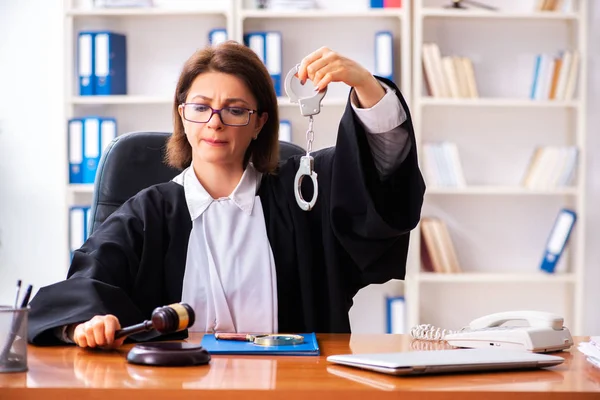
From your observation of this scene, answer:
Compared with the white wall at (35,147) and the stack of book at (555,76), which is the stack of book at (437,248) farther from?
the stack of book at (555,76)

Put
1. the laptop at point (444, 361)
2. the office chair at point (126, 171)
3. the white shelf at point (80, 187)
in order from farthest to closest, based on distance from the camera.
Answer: the white shelf at point (80, 187) < the office chair at point (126, 171) < the laptop at point (444, 361)

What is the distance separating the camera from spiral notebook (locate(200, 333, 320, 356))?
134 cm

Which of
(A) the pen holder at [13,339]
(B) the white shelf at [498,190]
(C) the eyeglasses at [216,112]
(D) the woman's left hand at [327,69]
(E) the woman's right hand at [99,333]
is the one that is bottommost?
(B) the white shelf at [498,190]

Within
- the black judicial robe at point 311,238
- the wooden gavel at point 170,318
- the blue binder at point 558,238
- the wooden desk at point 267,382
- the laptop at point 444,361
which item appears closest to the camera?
the wooden desk at point 267,382

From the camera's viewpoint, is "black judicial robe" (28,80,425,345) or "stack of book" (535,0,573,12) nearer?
"black judicial robe" (28,80,425,345)

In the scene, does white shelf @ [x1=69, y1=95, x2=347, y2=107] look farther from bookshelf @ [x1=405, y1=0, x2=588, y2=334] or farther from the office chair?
the office chair

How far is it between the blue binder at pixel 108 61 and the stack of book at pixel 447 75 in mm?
1545

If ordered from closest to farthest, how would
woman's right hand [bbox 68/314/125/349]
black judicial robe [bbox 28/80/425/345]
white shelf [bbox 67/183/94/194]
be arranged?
woman's right hand [bbox 68/314/125/349] → black judicial robe [bbox 28/80/425/345] → white shelf [bbox 67/183/94/194]

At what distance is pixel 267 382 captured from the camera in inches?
43.2

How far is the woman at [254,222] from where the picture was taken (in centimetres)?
182

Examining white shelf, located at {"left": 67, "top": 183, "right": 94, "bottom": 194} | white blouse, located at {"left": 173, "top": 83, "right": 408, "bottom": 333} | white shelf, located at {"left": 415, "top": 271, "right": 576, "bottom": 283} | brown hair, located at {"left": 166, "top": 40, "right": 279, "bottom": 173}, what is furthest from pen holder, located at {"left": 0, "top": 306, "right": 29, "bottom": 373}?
white shelf, located at {"left": 415, "top": 271, "right": 576, "bottom": 283}

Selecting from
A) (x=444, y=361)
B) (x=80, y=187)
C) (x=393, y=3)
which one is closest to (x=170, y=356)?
(x=444, y=361)

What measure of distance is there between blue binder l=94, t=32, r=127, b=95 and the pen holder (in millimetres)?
3247

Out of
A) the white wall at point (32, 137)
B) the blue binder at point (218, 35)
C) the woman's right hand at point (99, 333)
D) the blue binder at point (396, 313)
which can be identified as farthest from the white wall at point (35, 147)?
the woman's right hand at point (99, 333)
